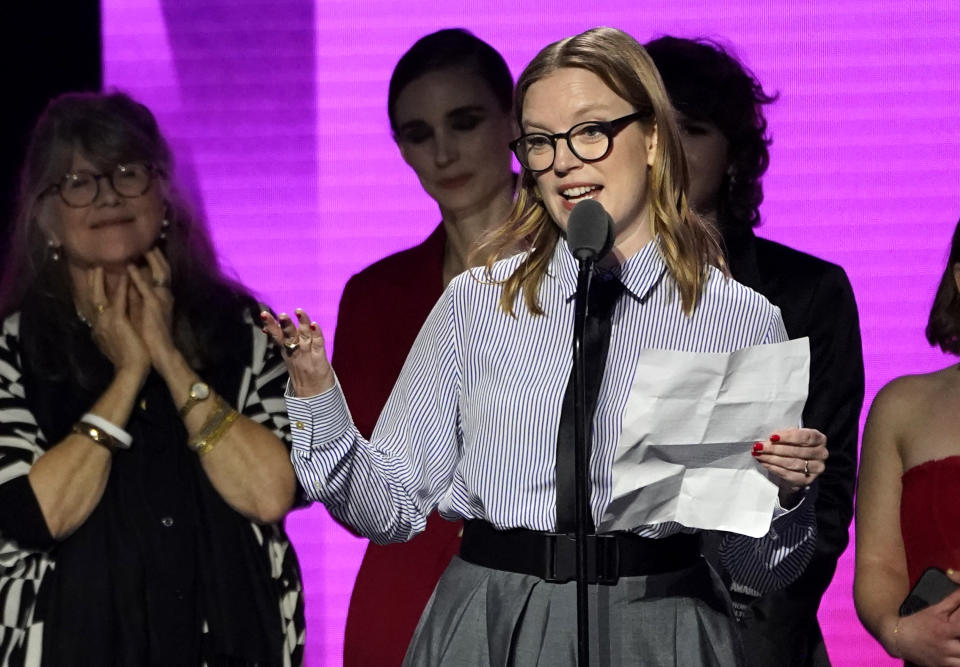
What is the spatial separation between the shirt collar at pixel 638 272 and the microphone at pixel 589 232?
0.86ft

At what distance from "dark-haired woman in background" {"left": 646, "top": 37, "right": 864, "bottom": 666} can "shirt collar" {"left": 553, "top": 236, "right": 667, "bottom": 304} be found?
2.82ft

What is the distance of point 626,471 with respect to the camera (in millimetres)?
1861

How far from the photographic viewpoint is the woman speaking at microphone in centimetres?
196

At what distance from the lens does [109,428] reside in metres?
2.86

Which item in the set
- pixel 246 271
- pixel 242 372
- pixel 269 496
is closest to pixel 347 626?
pixel 269 496

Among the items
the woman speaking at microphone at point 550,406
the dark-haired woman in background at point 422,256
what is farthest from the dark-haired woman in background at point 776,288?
the woman speaking at microphone at point 550,406

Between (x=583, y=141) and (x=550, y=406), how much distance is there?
395mm

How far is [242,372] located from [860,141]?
1595mm

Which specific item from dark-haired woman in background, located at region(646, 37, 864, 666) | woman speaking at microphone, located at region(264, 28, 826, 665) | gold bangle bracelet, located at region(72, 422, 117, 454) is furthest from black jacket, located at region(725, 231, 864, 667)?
gold bangle bracelet, located at region(72, 422, 117, 454)

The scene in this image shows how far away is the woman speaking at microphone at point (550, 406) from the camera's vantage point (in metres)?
1.96

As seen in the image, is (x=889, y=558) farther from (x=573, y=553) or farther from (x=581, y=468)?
(x=581, y=468)

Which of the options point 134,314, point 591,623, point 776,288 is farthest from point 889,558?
point 134,314

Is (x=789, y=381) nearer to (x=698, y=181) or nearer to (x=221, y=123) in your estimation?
Answer: (x=698, y=181)

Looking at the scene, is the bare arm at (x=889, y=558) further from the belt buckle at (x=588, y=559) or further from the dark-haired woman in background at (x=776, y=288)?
the belt buckle at (x=588, y=559)
